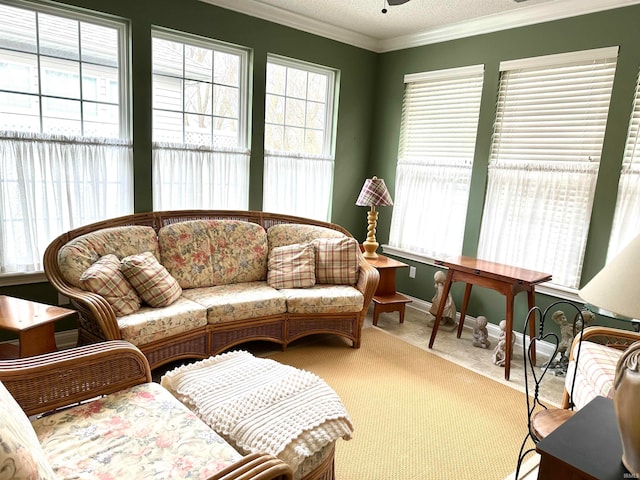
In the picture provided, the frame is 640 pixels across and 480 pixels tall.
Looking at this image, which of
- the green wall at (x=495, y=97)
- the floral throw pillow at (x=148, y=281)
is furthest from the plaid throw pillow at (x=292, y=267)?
the green wall at (x=495, y=97)

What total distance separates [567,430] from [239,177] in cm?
320

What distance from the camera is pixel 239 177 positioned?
394cm

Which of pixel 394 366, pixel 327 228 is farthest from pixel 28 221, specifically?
pixel 394 366

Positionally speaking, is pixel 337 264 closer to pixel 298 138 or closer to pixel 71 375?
pixel 298 138

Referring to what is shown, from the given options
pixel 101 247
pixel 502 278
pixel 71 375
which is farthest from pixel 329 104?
pixel 71 375

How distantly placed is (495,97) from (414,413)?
2700 millimetres

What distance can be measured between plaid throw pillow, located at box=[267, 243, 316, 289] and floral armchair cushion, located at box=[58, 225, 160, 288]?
0.89m

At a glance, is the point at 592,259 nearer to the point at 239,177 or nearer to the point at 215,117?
the point at 239,177

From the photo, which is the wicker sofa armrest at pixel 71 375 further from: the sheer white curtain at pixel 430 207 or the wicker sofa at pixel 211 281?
the sheer white curtain at pixel 430 207

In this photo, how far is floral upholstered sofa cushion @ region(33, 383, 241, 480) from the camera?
133 centimetres

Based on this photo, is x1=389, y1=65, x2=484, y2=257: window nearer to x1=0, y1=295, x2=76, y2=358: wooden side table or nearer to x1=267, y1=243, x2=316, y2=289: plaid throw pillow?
x1=267, y1=243, x2=316, y2=289: plaid throw pillow

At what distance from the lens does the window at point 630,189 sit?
9.79 feet

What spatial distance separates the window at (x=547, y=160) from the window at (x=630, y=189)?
7.0 inches

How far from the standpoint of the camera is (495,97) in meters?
3.74
